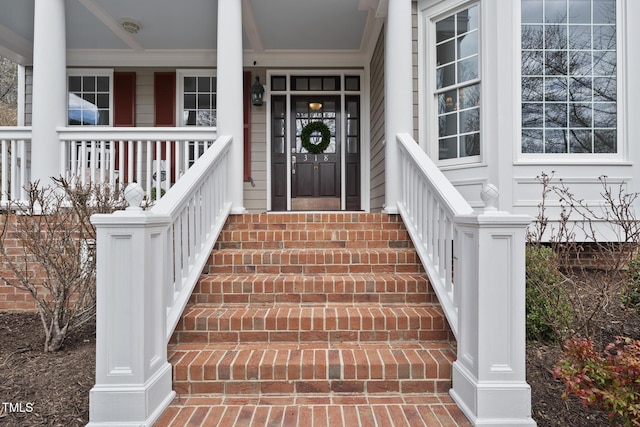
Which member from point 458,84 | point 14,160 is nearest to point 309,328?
point 458,84

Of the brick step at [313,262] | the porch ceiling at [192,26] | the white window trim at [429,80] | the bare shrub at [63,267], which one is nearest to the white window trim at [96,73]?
the porch ceiling at [192,26]

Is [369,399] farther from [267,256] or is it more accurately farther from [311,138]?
[311,138]

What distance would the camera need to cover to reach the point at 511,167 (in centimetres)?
358

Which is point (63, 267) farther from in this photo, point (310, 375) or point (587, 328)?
point (587, 328)

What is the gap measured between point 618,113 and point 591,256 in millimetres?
1415

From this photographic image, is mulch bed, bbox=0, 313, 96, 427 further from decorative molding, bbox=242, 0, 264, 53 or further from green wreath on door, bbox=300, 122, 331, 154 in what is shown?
green wreath on door, bbox=300, 122, 331, 154

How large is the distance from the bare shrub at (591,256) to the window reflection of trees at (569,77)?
46cm

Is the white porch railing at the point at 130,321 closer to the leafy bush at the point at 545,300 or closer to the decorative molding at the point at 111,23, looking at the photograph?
the leafy bush at the point at 545,300

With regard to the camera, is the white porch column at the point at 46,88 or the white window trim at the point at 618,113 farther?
the white porch column at the point at 46,88

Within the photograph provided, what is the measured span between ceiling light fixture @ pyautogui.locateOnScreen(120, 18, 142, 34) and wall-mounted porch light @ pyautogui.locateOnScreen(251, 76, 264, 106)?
1636mm

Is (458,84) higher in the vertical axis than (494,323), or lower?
higher

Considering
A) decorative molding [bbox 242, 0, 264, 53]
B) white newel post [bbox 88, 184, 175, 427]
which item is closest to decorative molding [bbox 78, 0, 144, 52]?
decorative molding [bbox 242, 0, 264, 53]

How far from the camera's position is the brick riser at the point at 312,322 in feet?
6.73

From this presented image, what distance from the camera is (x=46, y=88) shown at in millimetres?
3680
